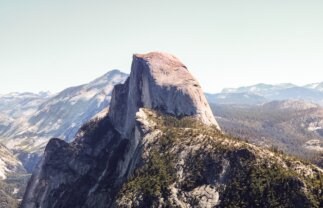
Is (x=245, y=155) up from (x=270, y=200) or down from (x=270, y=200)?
up

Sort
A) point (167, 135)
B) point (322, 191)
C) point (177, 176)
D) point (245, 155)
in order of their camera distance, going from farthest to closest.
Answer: point (167, 135), point (177, 176), point (245, 155), point (322, 191)

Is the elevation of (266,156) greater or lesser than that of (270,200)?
greater

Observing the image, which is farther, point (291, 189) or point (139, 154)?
point (139, 154)

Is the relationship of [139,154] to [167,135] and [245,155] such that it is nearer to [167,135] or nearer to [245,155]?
[167,135]

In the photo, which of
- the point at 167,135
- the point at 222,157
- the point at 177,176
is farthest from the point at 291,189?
the point at 167,135

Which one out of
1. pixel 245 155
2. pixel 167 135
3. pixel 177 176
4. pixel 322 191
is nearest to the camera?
pixel 322 191

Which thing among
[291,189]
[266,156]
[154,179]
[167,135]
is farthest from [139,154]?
[291,189]

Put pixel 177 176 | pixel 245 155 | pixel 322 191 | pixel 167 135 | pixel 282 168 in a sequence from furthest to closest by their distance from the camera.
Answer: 1. pixel 167 135
2. pixel 177 176
3. pixel 245 155
4. pixel 282 168
5. pixel 322 191

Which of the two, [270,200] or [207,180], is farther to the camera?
[207,180]

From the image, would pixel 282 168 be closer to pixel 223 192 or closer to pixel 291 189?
pixel 291 189
